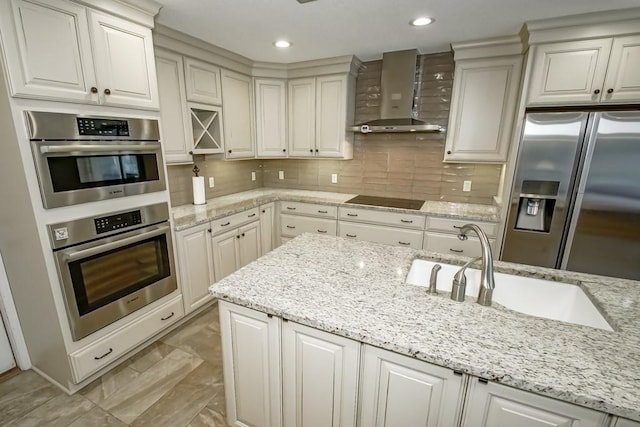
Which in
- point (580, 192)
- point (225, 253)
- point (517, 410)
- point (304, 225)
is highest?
point (580, 192)

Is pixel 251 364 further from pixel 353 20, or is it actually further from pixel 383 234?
pixel 353 20

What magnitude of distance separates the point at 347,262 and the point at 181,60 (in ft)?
7.45

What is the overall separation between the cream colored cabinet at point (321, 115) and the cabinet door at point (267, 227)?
756mm

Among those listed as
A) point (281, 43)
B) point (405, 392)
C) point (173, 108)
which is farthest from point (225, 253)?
point (405, 392)

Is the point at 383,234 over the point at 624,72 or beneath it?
beneath

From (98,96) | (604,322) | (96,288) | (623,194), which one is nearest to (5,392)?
(96,288)

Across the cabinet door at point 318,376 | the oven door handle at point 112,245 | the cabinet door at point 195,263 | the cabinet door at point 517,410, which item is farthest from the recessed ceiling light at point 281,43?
the cabinet door at point 517,410

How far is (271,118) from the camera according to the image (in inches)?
134

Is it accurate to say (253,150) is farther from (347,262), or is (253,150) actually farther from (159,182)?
(347,262)

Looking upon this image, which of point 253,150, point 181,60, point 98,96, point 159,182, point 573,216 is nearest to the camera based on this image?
point 98,96

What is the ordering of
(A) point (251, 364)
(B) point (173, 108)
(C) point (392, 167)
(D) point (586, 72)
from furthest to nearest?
(C) point (392, 167) → (B) point (173, 108) → (D) point (586, 72) → (A) point (251, 364)

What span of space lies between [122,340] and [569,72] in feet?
12.2

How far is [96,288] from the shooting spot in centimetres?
174

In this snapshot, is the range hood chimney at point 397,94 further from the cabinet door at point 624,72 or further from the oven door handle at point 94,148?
the oven door handle at point 94,148
